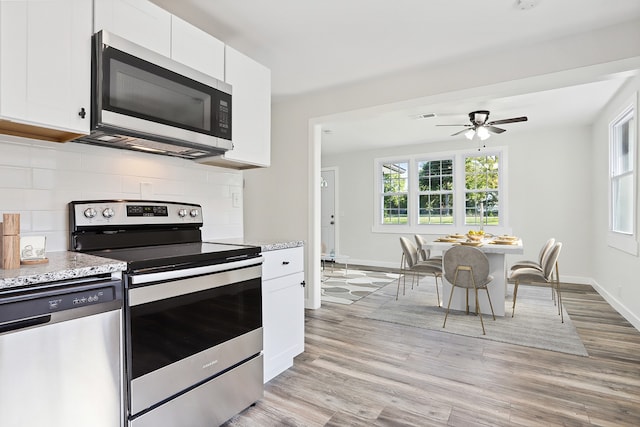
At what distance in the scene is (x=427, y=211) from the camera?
6.75 metres

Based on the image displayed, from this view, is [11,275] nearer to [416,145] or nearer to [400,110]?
[400,110]

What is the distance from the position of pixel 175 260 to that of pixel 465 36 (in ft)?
8.81

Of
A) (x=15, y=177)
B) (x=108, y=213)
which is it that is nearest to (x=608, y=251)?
(x=108, y=213)

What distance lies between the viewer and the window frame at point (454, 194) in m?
5.97

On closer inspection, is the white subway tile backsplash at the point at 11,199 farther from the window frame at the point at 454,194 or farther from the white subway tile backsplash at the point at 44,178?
the window frame at the point at 454,194

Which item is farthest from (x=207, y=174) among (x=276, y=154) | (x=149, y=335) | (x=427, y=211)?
(x=427, y=211)

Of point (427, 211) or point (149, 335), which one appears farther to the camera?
point (427, 211)

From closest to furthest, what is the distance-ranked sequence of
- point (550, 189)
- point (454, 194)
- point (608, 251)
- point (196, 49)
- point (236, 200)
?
point (196, 49) < point (236, 200) < point (608, 251) < point (550, 189) < point (454, 194)

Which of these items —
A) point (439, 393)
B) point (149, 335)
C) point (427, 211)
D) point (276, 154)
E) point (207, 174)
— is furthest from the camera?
point (427, 211)

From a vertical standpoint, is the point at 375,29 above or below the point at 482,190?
above

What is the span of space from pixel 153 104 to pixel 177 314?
109 cm

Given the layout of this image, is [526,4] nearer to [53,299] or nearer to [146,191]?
[146,191]

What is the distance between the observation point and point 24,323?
3.63 ft

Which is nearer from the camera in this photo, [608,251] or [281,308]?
[281,308]
